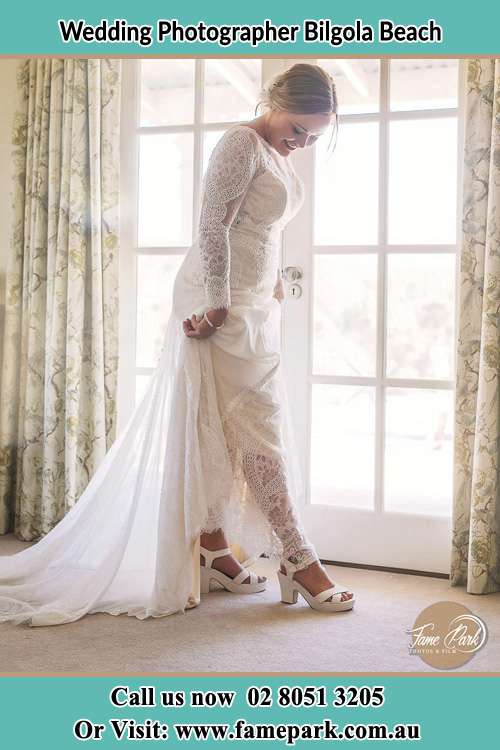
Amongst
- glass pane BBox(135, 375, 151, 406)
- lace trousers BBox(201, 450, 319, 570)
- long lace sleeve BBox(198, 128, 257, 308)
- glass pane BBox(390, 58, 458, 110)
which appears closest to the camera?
long lace sleeve BBox(198, 128, 257, 308)

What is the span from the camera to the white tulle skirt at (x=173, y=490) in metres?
2.31

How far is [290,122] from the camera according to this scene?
93.0 inches

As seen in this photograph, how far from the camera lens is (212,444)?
234 cm

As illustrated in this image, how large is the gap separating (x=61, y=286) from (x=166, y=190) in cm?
50

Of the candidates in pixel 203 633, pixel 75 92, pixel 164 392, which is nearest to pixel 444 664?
pixel 203 633

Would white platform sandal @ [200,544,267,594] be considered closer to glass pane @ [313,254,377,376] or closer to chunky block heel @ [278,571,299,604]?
chunky block heel @ [278,571,299,604]

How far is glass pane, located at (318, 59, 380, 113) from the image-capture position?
2744mm

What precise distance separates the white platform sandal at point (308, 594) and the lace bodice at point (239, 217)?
2.52ft

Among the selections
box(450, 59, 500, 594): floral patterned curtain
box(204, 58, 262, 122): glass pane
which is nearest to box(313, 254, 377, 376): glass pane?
box(450, 59, 500, 594): floral patterned curtain

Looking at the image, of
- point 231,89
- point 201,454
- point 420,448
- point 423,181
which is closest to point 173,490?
point 201,454

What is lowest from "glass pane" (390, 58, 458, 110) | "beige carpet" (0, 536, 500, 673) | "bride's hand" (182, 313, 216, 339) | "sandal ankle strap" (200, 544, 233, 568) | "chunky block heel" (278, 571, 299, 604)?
"beige carpet" (0, 536, 500, 673)

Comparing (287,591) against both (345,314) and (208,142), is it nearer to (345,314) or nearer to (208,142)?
(345,314)

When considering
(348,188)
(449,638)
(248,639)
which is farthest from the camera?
(348,188)

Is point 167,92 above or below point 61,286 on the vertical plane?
above
